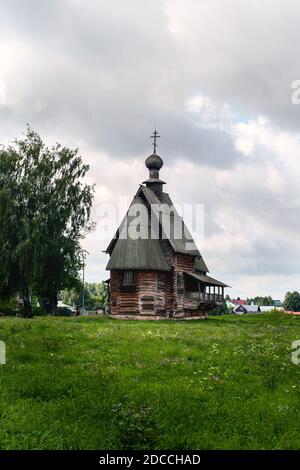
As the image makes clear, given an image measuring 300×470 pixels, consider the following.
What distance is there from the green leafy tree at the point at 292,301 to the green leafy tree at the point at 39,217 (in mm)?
139641

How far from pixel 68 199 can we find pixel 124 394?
110 ft

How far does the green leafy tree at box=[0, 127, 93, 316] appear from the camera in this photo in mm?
39875

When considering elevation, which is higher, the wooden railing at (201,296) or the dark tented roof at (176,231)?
the dark tented roof at (176,231)

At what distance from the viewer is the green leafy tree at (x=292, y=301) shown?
559 feet

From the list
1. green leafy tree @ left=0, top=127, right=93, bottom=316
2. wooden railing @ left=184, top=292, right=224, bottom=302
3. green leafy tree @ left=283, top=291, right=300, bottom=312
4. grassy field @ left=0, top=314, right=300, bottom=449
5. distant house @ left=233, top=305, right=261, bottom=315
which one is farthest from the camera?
green leafy tree @ left=283, top=291, right=300, bottom=312

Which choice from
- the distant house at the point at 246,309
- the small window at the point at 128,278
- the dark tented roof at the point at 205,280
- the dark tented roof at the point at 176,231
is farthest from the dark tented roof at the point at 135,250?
the distant house at the point at 246,309

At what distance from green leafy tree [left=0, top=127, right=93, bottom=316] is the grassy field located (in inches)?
923

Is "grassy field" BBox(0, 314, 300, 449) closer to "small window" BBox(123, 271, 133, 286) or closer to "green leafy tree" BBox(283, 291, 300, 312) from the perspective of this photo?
"small window" BBox(123, 271, 133, 286)

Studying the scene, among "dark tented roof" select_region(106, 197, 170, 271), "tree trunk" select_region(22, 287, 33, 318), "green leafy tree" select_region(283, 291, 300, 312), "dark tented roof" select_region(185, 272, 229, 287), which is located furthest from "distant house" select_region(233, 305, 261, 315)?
"tree trunk" select_region(22, 287, 33, 318)

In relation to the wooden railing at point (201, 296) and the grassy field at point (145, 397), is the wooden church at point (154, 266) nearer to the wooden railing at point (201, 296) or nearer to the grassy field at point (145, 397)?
the wooden railing at point (201, 296)

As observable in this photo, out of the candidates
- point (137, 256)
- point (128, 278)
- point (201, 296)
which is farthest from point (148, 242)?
point (201, 296)

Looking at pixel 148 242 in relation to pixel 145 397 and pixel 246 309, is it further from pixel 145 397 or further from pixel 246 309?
pixel 246 309

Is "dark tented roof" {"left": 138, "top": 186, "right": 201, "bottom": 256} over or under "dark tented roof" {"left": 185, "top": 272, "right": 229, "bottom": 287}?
over

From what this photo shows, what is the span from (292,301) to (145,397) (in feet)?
558
